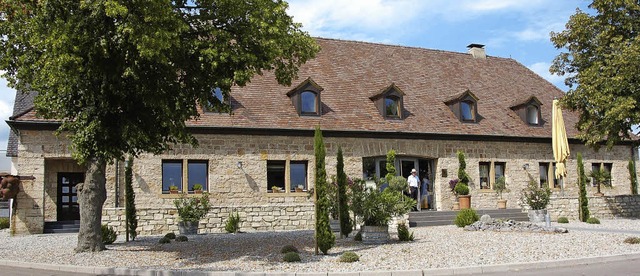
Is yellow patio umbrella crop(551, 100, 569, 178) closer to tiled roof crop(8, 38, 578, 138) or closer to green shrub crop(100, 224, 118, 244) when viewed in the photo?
tiled roof crop(8, 38, 578, 138)

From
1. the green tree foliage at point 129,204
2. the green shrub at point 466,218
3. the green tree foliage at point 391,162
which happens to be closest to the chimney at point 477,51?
the green tree foliage at point 391,162

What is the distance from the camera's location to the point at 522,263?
35.3 feet

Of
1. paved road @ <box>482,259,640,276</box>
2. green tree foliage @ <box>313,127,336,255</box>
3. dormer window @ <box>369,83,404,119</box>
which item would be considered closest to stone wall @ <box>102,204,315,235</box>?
dormer window @ <box>369,83,404,119</box>

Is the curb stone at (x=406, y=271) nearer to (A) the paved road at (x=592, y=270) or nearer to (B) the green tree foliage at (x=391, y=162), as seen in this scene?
(A) the paved road at (x=592, y=270)

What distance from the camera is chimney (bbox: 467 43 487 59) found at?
32.0 metres

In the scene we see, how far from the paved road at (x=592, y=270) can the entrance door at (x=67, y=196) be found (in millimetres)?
17531

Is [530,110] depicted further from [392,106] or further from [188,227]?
[188,227]

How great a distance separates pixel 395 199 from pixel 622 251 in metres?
5.18

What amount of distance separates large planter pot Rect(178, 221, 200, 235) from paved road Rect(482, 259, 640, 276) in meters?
10.8

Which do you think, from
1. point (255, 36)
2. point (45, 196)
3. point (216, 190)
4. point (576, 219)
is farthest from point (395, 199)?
point (45, 196)

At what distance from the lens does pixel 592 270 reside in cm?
1045

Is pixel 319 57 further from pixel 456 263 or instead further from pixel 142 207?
pixel 456 263

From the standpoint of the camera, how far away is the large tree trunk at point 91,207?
13.8 meters

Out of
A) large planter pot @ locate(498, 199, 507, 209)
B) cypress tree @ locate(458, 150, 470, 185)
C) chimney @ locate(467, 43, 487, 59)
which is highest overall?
chimney @ locate(467, 43, 487, 59)
